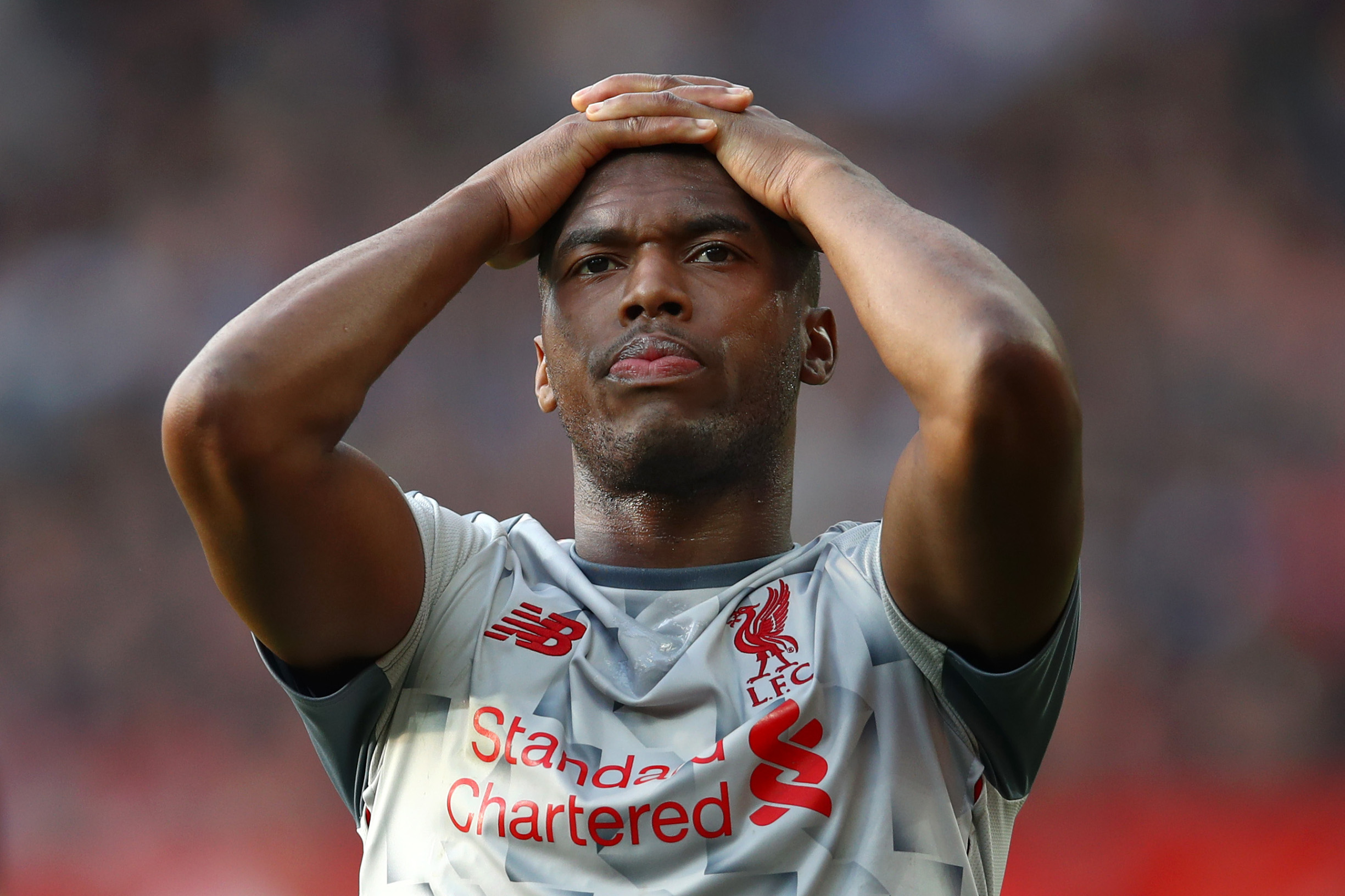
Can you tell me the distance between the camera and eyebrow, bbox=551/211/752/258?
2.05 m

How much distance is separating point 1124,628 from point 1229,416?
0.86 meters

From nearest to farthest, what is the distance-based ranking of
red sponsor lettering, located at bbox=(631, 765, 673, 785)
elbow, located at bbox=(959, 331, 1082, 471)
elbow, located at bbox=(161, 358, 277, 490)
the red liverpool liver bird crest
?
1. elbow, located at bbox=(959, 331, 1082, 471)
2. elbow, located at bbox=(161, 358, 277, 490)
3. red sponsor lettering, located at bbox=(631, 765, 673, 785)
4. the red liverpool liver bird crest

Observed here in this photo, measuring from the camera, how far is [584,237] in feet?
6.79

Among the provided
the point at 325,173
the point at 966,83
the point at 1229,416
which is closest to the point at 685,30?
the point at 966,83

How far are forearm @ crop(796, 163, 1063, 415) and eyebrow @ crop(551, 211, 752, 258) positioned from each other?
22 centimetres

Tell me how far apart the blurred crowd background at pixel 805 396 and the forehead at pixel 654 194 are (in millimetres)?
2628

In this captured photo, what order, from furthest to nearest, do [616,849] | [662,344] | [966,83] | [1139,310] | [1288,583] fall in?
[966,83], [1139,310], [1288,583], [662,344], [616,849]

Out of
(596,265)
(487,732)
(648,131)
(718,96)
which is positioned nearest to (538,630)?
(487,732)

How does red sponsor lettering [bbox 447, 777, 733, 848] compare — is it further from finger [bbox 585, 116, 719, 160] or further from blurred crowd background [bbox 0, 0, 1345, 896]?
blurred crowd background [bbox 0, 0, 1345, 896]

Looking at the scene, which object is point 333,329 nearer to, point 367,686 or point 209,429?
point 209,429

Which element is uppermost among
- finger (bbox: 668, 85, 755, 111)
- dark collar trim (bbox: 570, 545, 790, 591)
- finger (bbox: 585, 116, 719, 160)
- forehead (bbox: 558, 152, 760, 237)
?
finger (bbox: 668, 85, 755, 111)

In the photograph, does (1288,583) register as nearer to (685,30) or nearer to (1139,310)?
(1139,310)

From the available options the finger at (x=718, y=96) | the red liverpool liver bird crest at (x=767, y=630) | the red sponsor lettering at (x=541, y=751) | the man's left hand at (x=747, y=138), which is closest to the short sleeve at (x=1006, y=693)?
the red liverpool liver bird crest at (x=767, y=630)

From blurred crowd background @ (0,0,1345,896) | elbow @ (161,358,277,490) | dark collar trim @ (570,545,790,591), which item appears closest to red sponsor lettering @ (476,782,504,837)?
Result: dark collar trim @ (570,545,790,591)
